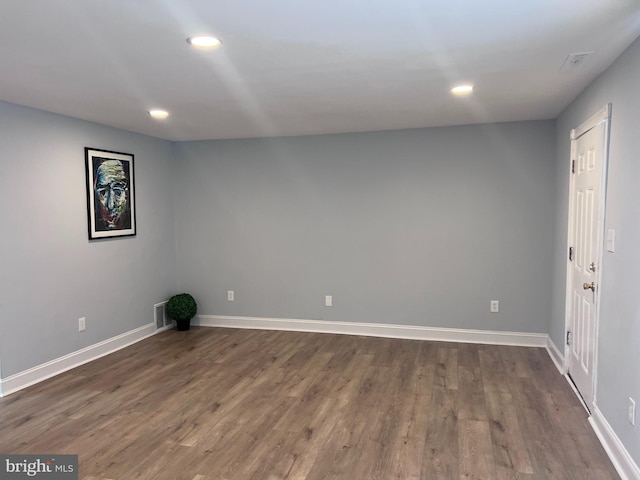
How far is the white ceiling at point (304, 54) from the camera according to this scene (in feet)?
6.30

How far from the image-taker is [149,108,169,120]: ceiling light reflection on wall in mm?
3831

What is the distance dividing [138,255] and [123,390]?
1763 millimetres

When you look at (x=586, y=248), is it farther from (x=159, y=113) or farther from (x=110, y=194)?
(x=110, y=194)

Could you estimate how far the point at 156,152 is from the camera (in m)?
5.28

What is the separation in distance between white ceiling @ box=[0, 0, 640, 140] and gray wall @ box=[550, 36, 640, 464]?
0.19 meters

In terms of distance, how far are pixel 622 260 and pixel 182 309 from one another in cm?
433

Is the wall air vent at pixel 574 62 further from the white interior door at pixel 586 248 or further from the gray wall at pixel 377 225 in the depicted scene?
the gray wall at pixel 377 225

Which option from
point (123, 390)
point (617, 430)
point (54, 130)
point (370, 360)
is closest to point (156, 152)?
point (54, 130)

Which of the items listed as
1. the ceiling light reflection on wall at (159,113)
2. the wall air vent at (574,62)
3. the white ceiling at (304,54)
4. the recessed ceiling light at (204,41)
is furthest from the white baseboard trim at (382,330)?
the recessed ceiling light at (204,41)

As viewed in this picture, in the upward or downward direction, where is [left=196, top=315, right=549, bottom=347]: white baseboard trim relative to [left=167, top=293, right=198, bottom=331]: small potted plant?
downward

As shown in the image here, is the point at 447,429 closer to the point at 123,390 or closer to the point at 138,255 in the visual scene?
the point at 123,390

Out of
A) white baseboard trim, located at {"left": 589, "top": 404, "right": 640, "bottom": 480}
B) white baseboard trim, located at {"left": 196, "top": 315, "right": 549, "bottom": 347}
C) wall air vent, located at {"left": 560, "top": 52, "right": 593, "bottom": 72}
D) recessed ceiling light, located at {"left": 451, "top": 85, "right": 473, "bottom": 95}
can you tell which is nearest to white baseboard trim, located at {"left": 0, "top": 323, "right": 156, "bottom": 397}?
white baseboard trim, located at {"left": 196, "top": 315, "right": 549, "bottom": 347}

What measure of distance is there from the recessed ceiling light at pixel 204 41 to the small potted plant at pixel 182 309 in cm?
357

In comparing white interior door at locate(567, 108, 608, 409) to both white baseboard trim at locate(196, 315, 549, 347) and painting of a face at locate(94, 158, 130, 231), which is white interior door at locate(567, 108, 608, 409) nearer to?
white baseboard trim at locate(196, 315, 549, 347)
